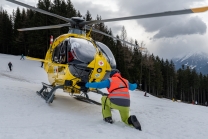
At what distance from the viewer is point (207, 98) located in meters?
88.2

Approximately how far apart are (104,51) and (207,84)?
85542 mm

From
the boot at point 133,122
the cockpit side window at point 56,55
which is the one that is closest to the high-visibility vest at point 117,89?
the boot at point 133,122

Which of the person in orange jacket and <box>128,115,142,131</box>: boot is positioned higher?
the person in orange jacket

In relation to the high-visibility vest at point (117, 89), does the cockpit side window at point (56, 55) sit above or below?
above

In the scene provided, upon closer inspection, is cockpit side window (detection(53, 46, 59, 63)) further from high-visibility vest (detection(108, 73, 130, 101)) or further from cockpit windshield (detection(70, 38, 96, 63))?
high-visibility vest (detection(108, 73, 130, 101))

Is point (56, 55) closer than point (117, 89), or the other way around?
point (117, 89)

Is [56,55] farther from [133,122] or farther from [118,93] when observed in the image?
[133,122]

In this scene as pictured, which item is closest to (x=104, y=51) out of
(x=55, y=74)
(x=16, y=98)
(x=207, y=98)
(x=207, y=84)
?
Result: (x=55, y=74)

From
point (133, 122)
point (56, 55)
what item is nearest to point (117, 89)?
point (133, 122)

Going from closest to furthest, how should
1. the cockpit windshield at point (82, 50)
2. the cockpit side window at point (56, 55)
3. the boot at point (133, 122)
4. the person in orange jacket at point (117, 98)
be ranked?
1. the boot at point (133, 122)
2. the person in orange jacket at point (117, 98)
3. the cockpit windshield at point (82, 50)
4. the cockpit side window at point (56, 55)

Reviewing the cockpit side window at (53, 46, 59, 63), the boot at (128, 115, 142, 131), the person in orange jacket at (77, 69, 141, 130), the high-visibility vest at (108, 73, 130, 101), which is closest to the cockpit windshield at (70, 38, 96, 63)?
the cockpit side window at (53, 46, 59, 63)

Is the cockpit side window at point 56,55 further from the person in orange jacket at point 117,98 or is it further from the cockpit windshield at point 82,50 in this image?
the person in orange jacket at point 117,98

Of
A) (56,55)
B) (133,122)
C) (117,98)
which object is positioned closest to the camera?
(133,122)

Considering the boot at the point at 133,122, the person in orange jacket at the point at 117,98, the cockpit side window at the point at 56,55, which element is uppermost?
the cockpit side window at the point at 56,55
